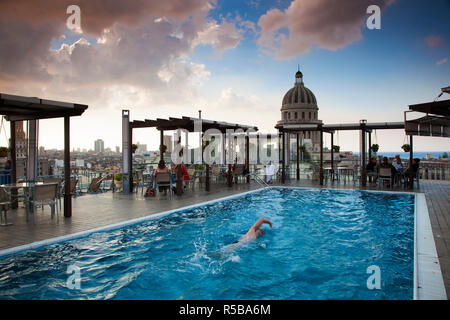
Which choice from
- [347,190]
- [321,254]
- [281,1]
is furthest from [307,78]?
[321,254]

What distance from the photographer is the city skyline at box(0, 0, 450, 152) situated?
10.5 meters

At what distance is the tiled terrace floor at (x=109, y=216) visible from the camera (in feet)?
15.2

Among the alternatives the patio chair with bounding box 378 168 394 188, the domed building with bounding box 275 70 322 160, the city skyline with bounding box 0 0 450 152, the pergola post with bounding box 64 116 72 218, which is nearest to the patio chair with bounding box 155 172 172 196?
the city skyline with bounding box 0 0 450 152

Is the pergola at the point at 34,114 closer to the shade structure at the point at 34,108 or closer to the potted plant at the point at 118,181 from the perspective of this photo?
the shade structure at the point at 34,108

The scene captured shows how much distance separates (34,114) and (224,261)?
18.2ft

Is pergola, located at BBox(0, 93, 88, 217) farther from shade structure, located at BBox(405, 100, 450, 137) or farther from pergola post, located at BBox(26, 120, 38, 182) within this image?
shade structure, located at BBox(405, 100, 450, 137)

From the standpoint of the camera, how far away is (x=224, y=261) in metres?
4.56

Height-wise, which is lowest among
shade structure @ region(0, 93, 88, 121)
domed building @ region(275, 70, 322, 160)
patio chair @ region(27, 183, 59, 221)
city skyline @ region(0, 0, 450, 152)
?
patio chair @ region(27, 183, 59, 221)

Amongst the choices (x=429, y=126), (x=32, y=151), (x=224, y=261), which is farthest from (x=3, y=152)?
(x=429, y=126)

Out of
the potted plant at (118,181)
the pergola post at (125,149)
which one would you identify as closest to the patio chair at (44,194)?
the pergola post at (125,149)

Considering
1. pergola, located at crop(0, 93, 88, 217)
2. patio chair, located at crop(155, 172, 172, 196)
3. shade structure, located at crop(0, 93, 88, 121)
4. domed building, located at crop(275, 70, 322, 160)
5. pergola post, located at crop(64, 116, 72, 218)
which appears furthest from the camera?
domed building, located at crop(275, 70, 322, 160)

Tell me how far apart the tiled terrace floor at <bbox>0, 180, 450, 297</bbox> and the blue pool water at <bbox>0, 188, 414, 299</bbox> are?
0.43 meters

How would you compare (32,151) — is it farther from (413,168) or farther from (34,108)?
(413,168)

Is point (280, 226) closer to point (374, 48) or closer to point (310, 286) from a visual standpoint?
point (310, 286)
